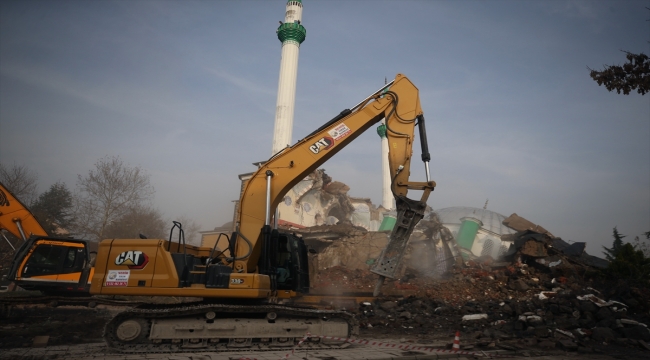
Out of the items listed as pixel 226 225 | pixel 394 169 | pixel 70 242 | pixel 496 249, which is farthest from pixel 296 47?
pixel 394 169

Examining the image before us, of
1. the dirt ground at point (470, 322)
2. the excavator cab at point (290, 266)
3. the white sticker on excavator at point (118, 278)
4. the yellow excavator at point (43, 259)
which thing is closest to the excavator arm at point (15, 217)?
the yellow excavator at point (43, 259)

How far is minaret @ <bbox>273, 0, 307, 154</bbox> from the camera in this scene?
39094 millimetres

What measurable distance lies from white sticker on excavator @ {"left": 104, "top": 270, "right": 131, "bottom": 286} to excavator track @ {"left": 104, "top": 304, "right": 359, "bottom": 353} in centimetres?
51

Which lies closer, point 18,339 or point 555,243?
point 18,339

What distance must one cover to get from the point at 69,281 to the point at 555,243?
65.3 ft

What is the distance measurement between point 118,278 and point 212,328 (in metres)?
1.87

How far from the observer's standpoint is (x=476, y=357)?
7.85 metres

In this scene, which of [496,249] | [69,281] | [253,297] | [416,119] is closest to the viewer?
[253,297]

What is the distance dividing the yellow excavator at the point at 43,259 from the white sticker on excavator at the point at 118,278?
6216 mm

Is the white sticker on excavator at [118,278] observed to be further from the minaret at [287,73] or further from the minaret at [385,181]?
the minaret at [385,181]

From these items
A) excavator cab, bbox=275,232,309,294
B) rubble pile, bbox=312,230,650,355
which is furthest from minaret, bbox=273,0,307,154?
excavator cab, bbox=275,232,309,294

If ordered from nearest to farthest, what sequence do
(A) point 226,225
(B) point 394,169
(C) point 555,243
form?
(B) point 394,169 → (C) point 555,243 → (A) point 226,225

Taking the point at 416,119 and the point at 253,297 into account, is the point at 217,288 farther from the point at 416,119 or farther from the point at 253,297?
the point at 416,119

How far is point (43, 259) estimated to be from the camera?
1262cm
